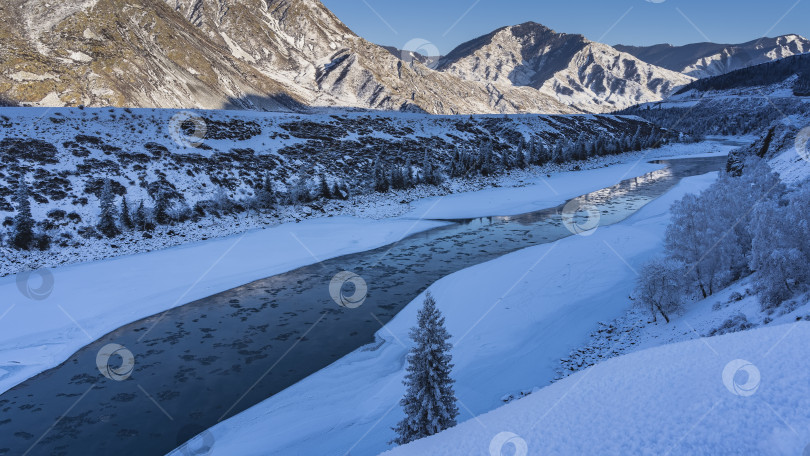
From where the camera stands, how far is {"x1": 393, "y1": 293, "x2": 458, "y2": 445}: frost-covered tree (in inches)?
437

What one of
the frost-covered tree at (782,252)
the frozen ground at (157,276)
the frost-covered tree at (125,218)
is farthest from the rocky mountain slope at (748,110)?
the frost-covered tree at (125,218)

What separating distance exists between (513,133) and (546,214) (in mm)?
46918

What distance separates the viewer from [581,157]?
79.9 metres

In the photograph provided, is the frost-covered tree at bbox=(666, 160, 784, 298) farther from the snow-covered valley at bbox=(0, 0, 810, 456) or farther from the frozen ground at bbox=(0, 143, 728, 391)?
the frozen ground at bbox=(0, 143, 728, 391)

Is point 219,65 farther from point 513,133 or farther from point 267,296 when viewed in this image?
point 267,296

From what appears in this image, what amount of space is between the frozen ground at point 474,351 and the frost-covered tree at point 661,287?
7.34 ft

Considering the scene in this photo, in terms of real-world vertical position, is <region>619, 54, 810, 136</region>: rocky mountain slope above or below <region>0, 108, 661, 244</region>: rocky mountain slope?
below

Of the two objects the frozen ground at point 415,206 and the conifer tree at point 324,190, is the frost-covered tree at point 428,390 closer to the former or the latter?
the frozen ground at point 415,206

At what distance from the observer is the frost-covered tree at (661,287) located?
17406 mm

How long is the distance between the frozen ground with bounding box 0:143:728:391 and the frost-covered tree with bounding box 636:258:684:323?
2142cm

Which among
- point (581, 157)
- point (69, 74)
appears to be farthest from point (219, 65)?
point (581, 157)

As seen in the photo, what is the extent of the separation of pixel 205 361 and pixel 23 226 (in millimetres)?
22667

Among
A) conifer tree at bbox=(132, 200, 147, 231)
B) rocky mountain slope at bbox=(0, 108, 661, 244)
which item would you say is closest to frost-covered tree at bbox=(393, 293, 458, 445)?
conifer tree at bbox=(132, 200, 147, 231)

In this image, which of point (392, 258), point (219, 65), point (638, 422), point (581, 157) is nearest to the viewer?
point (638, 422)
